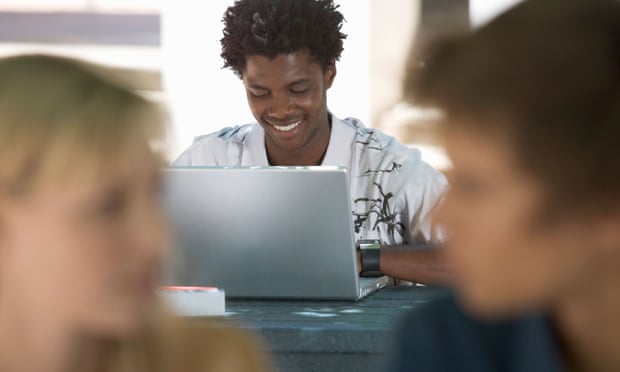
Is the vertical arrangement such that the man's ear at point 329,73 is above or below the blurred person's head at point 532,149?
above

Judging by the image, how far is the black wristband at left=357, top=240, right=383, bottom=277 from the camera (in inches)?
110

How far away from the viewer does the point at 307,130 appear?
131 inches

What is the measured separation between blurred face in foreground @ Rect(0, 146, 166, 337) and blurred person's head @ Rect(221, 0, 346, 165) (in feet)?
7.73

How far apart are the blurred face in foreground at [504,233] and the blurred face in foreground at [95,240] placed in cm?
24

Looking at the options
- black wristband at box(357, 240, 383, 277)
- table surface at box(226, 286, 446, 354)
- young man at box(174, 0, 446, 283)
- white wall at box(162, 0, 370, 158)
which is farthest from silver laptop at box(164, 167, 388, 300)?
white wall at box(162, 0, 370, 158)

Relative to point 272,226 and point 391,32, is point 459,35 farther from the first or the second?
point 391,32

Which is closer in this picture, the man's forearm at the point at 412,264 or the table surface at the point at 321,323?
the table surface at the point at 321,323

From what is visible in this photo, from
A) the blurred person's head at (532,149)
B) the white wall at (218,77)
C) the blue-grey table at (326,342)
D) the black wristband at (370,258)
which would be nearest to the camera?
the blurred person's head at (532,149)

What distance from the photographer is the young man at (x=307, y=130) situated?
319 centimetres

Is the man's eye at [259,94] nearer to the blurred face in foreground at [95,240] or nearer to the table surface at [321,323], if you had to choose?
the table surface at [321,323]

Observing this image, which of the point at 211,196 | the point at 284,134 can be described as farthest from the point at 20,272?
the point at 284,134

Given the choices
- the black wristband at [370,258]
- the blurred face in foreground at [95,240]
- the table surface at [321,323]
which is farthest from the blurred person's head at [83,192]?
the black wristband at [370,258]

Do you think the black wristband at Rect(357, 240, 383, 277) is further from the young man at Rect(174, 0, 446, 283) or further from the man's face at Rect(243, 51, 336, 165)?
the man's face at Rect(243, 51, 336, 165)

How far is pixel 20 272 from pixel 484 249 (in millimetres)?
376
